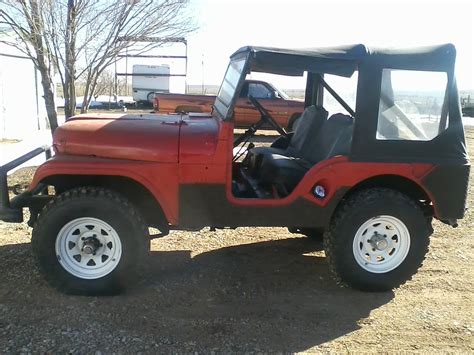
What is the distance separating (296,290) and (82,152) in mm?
2044

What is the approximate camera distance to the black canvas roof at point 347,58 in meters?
3.75

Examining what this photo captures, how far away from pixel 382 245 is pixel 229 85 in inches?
75.1

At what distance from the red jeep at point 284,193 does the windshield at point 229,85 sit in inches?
1.6

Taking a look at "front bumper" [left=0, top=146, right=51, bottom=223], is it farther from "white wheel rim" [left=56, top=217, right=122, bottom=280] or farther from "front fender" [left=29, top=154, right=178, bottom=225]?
"white wheel rim" [left=56, top=217, right=122, bottom=280]

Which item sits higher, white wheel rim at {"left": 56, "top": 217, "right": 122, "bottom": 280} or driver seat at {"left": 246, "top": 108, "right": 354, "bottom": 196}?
driver seat at {"left": 246, "top": 108, "right": 354, "bottom": 196}

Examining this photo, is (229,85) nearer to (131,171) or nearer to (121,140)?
(121,140)

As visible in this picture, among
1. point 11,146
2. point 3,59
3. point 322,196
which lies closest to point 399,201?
point 322,196

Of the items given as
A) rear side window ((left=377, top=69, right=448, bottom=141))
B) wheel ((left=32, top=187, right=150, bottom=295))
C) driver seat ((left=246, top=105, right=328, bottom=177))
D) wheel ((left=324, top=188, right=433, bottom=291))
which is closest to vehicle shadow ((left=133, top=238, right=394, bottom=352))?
wheel ((left=324, top=188, right=433, bottom=291))

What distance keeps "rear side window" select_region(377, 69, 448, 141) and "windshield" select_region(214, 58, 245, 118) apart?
3.81ft

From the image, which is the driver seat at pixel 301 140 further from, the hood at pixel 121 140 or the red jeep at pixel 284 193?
the hood at pixel 121 140

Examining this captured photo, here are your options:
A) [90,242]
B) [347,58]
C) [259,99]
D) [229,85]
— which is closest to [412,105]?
[347,58]

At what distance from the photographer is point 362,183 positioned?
412 centimetres

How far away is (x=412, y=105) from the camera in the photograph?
13.4 ft

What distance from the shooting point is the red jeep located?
380 cm
